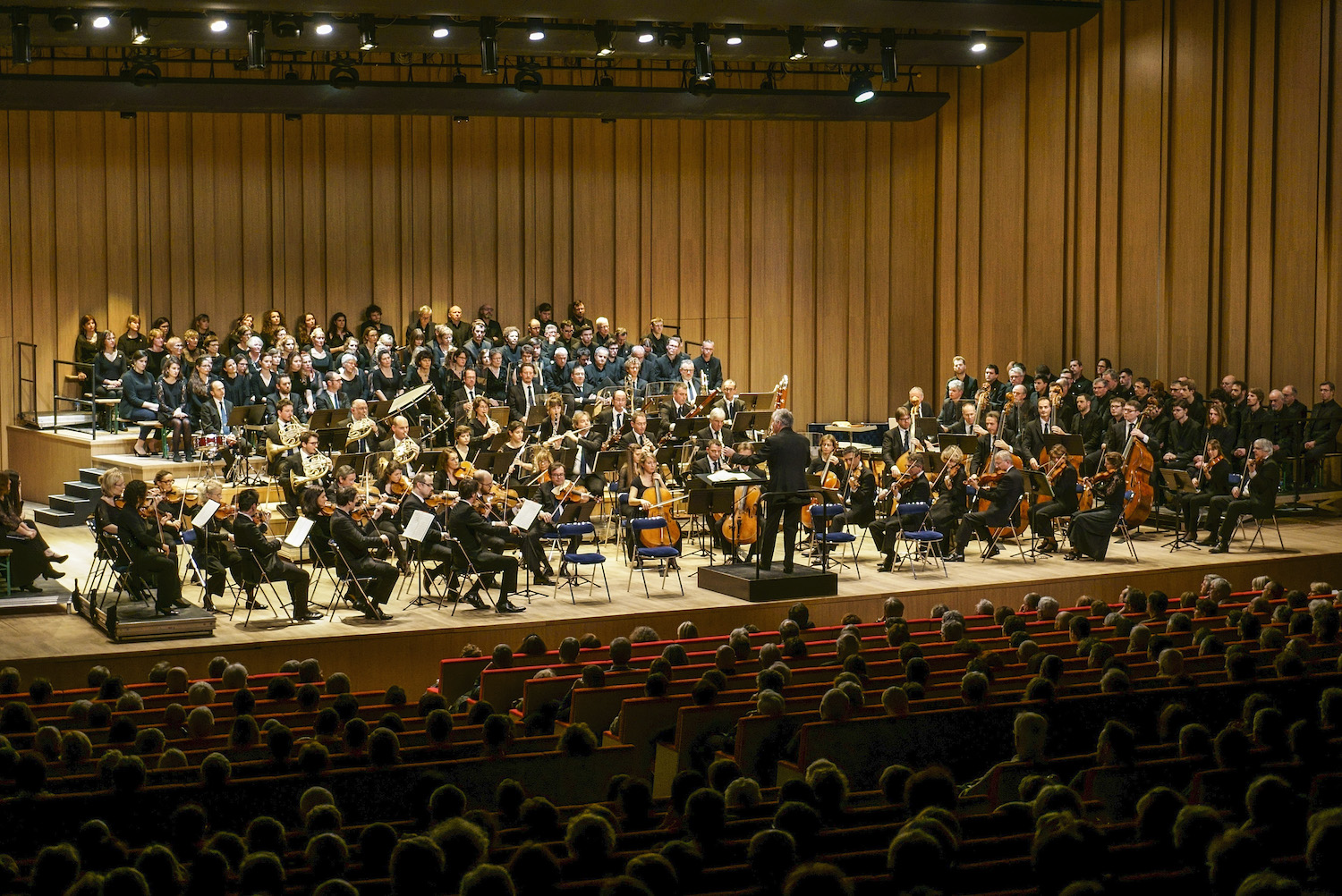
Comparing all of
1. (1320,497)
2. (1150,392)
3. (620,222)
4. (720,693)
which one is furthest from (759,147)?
(720,693)

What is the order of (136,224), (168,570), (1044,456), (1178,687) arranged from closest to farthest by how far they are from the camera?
1. (1178,687)
2. (168,570)
3. (1044,456)
4. (136,224)

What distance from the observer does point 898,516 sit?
1130 cm

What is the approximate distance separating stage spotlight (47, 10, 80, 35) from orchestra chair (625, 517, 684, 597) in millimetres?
6308

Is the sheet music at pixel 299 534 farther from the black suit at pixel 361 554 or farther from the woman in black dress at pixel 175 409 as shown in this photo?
the woman in black dress at pixel 175 409

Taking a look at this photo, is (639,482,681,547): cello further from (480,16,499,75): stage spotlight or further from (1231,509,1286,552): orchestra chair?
(1231,509,1286,552): orchestra chair

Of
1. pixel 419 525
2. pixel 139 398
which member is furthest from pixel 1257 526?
pixel 139 398

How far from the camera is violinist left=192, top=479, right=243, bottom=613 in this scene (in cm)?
965

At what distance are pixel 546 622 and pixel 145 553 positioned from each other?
264 cm

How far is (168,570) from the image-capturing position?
905cm

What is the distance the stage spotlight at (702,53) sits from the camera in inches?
510

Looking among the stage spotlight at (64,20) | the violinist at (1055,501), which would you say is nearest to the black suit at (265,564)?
the stage spotlight at (64,20)

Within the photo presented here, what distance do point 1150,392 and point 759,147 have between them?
716cm

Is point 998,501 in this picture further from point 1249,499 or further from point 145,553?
point 145,553

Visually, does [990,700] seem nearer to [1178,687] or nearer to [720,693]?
[1178,687]
